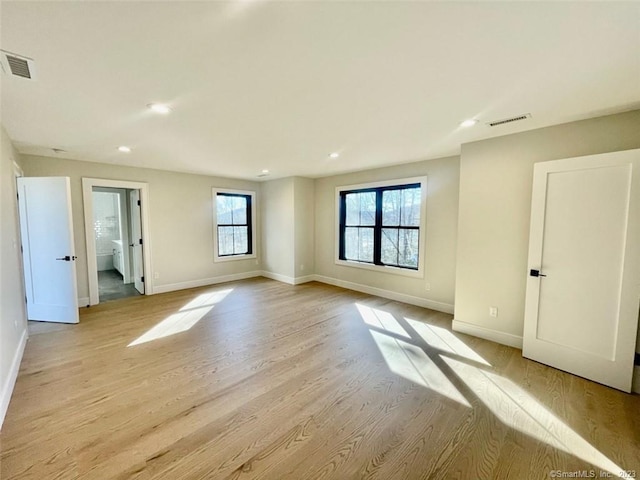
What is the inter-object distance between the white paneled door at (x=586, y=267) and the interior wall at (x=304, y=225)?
4.27 meters

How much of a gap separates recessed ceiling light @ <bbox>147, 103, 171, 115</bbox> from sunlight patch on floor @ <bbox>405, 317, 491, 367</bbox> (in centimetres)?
367

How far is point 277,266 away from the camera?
663cm

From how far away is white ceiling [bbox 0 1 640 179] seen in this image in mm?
1314

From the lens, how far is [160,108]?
7.87 ft

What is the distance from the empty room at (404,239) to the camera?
1519 mm

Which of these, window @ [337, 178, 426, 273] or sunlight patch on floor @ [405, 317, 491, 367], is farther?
window @ [337, 178, 426, 273]

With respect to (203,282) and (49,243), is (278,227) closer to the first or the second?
(203,282)

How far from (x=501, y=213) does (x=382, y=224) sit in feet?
7.34

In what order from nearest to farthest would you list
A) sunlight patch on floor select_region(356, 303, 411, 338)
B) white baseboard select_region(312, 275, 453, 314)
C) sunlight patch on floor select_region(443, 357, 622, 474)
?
sunlight patch on floor select_region(443, 357, 622, 474) < sunlight patch on floor select_region(356, 303, 411, 338) < white baseboard select_region(312, 275, 453, 314)

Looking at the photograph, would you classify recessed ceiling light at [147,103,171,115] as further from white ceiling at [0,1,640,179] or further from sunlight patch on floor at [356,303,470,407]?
sunlight patch on floor at [356,303,470,407]

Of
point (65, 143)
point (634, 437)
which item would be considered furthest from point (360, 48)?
point (65, 143)

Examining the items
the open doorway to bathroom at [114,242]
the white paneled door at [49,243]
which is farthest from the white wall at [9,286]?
the open doorway to bathroom at [114,242]

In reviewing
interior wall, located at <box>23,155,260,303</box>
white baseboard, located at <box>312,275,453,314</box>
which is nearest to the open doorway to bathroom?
interior wall, located at <box>23,155,260,303</box>

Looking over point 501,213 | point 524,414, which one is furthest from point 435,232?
point 524,414
